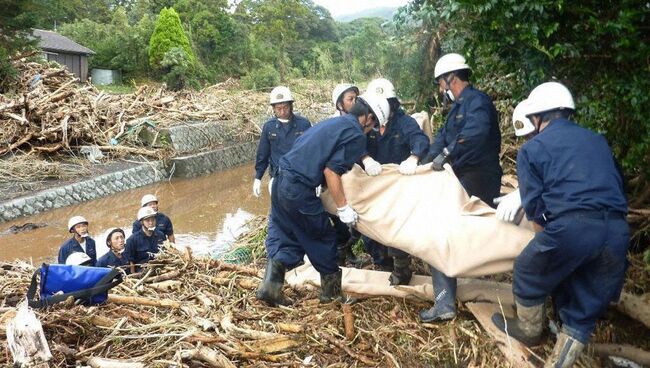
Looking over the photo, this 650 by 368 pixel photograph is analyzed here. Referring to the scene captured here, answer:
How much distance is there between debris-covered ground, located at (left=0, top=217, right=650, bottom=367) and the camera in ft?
11.3

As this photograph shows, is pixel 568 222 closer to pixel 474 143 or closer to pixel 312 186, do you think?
pixel 474 143

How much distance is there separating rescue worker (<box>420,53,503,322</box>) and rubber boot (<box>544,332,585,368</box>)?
156cm

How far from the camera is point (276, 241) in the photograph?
4.22 meters

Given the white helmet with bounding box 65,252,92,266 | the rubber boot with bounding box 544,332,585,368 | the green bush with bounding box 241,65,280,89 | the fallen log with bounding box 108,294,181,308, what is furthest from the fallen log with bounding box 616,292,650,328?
the green bush with bounding box 241,65,280,89

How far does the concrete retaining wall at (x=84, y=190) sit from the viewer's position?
9711 millimetres

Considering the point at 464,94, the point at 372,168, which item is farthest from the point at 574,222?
the point at 464,94

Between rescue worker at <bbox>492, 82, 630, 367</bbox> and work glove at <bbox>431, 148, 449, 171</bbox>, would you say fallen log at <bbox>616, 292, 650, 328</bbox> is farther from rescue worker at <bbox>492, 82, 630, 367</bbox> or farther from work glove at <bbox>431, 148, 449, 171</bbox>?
work glove at <bbox>431, 148, 449, 171</bbox>

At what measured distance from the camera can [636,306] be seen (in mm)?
3723

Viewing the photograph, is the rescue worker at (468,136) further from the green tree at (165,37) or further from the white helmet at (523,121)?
the green tree at (165,37)

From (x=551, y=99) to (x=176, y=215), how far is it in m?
8.52

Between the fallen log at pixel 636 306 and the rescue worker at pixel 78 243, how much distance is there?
5.08 m

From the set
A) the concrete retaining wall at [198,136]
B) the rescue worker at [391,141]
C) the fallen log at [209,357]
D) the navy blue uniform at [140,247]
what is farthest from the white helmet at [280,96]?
the concrete retaining wall at [198,136]

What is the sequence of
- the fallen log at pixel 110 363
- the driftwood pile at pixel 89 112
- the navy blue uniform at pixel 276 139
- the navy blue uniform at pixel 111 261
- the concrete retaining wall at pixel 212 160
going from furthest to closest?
1. the concrete retaining wall at pixel 212 160
2. the driftwood pile at pixel 89 112
3. the navy blue uniform at pixel 276 139
4. the navy blue uniform at pixel 111 261
5. the fallen log at pixel 110 363

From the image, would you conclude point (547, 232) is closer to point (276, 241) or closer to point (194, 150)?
point (276, 241)
